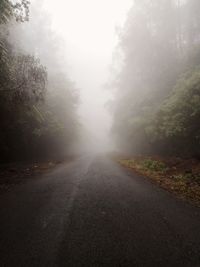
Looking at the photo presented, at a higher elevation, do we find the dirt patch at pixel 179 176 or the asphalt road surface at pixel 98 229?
the dirt patch at pixel 179 176

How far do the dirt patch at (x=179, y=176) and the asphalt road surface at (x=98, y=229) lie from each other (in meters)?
0.62

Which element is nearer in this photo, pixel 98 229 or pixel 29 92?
pixel 98 229

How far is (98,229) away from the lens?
4258mm

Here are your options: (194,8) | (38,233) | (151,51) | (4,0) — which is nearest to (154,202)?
(38,233)

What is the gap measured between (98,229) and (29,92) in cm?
916

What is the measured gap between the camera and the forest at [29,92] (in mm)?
10467

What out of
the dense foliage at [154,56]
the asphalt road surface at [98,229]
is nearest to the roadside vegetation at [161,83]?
the dense foliage at [154,56]

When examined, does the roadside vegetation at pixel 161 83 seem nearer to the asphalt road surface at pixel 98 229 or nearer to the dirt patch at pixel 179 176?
the dirt patch at pixel 179 176

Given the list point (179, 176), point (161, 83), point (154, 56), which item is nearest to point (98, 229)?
point (179, 176)

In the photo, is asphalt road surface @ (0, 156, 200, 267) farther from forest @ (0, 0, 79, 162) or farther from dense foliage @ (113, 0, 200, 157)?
dense foliage @ (113, 0, 200, 157)

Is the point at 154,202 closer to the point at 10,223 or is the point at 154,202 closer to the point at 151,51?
the point at 10,223

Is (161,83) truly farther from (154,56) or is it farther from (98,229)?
(98,229)

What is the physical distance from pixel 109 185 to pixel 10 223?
13.3ft

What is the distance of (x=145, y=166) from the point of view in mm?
11812
